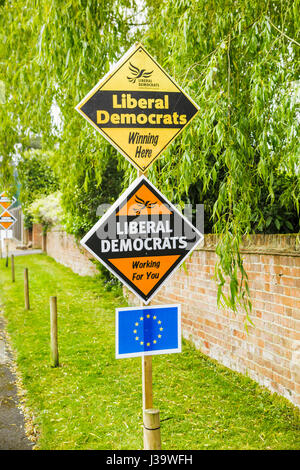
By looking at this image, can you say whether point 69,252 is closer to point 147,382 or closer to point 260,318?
point 260,318

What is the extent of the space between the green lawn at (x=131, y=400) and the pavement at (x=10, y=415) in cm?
16

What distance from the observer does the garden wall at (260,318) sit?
5.18 meters

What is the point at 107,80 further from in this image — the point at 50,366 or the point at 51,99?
the point at 50,366

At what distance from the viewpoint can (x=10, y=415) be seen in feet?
17.7

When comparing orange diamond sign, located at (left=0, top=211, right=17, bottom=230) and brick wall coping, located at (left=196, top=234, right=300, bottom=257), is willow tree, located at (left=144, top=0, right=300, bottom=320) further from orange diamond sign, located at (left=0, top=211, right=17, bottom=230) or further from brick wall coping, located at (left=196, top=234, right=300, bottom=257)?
orange diamond sign, located at (left=0, top=211, right=17, bottom=230)

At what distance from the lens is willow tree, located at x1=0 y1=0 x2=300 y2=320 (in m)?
4.31

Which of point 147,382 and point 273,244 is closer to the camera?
point 147,382

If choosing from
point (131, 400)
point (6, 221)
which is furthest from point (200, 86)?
point (6, 221)

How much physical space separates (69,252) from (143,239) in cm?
1715

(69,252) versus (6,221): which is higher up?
(6,221)

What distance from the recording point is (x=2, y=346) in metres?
8.54

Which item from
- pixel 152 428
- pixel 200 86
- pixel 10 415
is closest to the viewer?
pixel 152 428

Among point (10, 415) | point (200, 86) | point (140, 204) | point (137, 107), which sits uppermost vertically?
point (200, 86)
